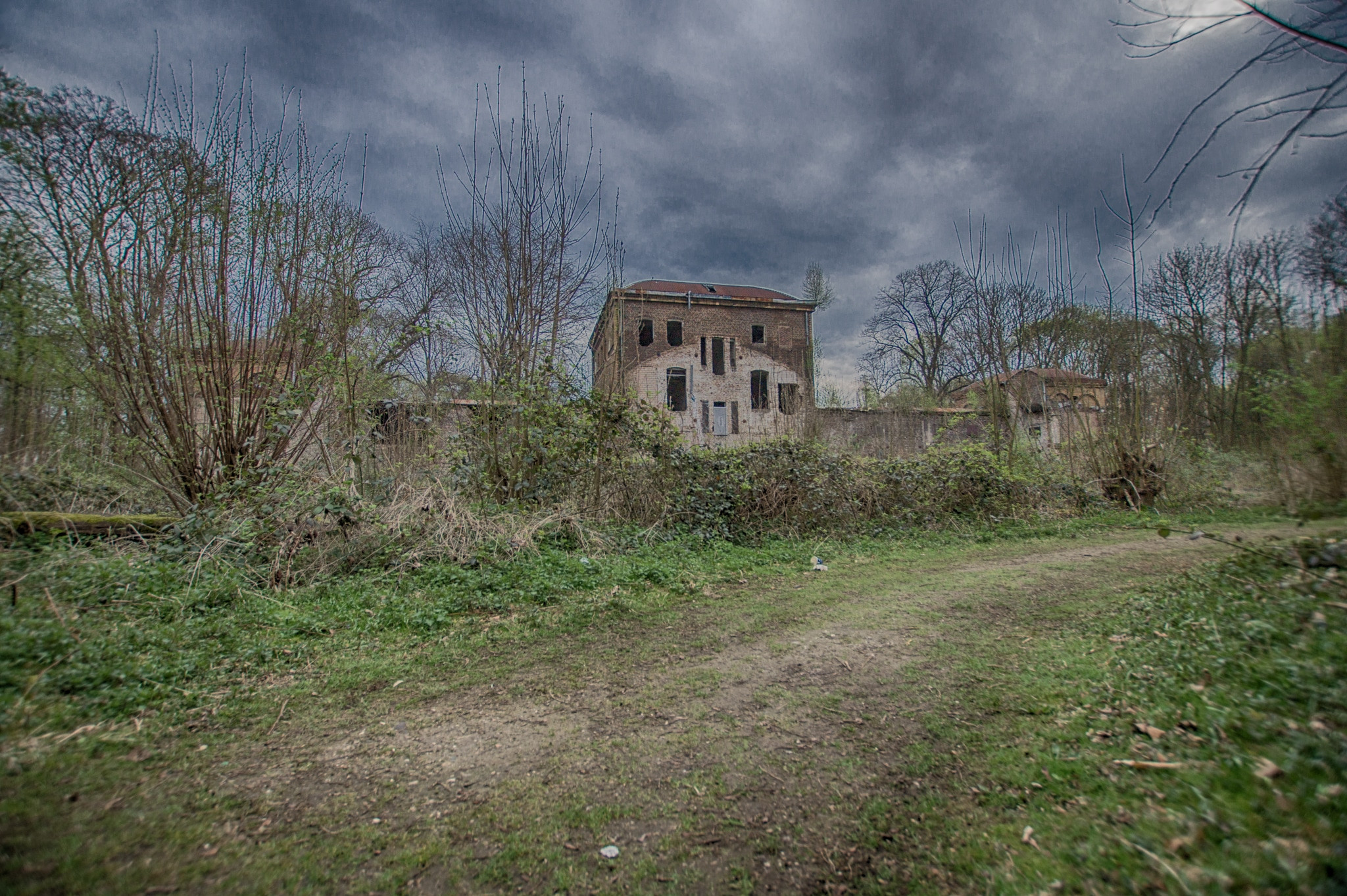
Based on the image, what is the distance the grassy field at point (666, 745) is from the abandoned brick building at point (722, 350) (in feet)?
75.7

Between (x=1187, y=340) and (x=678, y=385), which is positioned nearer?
(x=1187, y=340)

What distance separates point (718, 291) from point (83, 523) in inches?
1227

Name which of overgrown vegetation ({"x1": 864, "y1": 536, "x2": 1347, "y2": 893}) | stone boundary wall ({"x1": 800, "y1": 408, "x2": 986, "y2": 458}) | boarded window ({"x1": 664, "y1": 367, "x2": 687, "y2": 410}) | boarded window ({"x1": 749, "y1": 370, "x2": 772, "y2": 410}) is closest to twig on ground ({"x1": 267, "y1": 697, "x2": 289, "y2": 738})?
overgrown vegetation ({"x1": 864, "y1": 536, "x2": 1347, "y2": 893})

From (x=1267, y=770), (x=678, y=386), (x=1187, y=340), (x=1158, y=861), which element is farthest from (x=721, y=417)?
(x=1158, y=861)

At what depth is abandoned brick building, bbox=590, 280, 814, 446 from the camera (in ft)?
93.7

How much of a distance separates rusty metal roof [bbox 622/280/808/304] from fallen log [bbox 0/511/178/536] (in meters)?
26.8

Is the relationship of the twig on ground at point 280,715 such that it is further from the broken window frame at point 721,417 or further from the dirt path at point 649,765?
the broken window frame at point 721,417

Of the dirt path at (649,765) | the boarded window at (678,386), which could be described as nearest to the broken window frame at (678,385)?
the boarded window at (678,386)

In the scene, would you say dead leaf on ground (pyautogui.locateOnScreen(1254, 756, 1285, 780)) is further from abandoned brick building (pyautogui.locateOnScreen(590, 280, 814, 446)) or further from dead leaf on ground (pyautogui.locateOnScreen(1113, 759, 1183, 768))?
abandoned brick building (pyautogui.locateOnScreen(590, 280, 814, 446))

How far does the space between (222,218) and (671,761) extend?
7.10 metres

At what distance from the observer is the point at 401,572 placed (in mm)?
4820

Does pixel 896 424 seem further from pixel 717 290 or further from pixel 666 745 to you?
pixel 666 745

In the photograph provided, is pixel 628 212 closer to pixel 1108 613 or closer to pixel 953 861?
pixel 1108 613

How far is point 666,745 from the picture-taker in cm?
238
